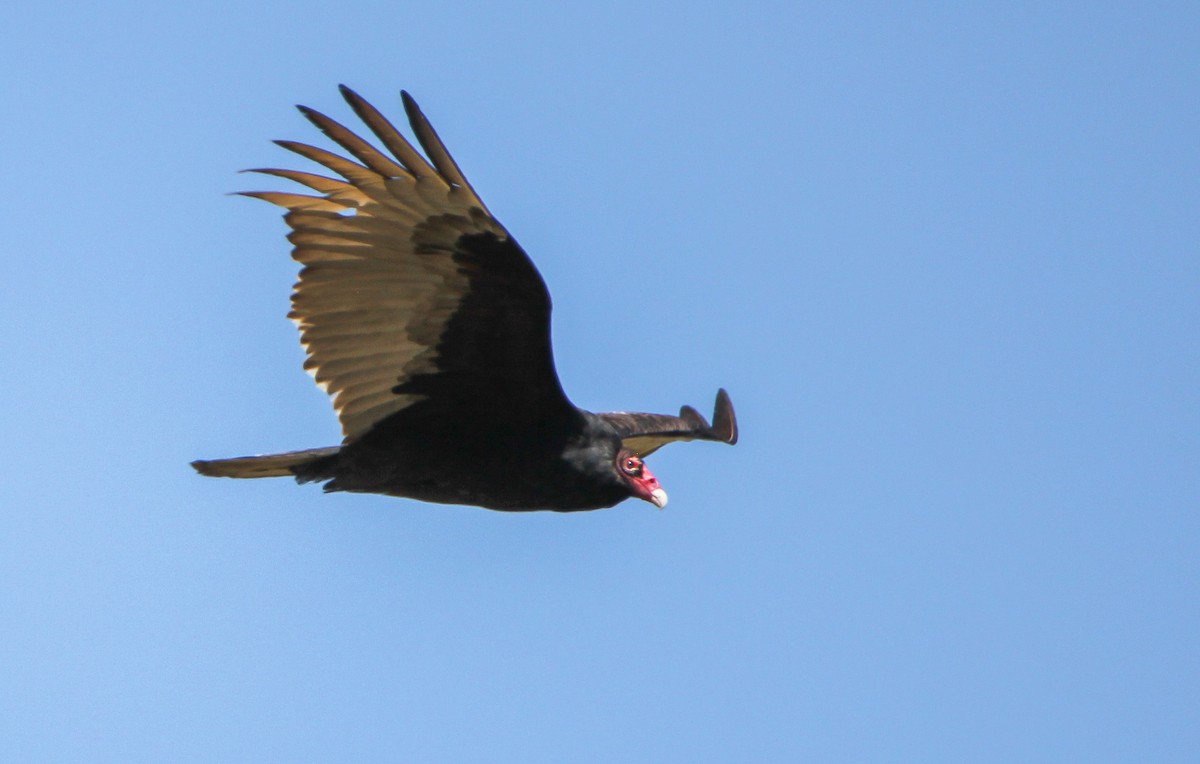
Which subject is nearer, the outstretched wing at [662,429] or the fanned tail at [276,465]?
the fanned tail at [276,465]

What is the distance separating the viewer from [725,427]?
905cm

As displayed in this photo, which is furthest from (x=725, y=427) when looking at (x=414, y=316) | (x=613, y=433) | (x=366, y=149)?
(x=366, y=149)

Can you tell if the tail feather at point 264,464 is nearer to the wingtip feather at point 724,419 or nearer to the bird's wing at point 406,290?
the bird's wing at point 406,290

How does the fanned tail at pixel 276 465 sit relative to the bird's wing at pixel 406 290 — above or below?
below

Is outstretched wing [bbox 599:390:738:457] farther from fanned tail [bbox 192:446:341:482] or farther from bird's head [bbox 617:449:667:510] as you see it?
fanned tail [bbox 192:446:341:482]

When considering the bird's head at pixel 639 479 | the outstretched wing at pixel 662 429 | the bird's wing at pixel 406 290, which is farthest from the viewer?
the outstretched wing at pixel 662 429

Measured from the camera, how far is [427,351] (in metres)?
7.09

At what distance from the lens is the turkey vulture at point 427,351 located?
22.3 feet

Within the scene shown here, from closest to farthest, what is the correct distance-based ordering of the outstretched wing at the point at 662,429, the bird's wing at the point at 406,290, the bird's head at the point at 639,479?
the bird's wing at the point at 406,290 → the bird's head at the point at 639,479 → the outstretched wing at the point at 662,429

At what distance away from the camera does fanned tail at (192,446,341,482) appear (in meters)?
7.17

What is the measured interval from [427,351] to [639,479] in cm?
109

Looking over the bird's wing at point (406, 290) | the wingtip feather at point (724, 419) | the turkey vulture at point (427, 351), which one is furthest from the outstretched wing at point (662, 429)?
the bird's wing at point (406, 290)

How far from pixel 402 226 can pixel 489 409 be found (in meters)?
0.84

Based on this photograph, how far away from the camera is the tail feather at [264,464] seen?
7.17 meters
